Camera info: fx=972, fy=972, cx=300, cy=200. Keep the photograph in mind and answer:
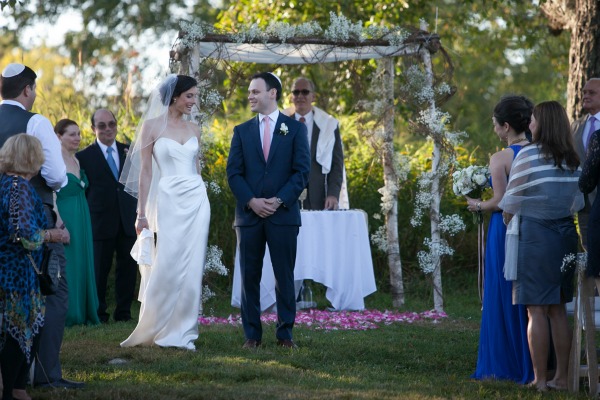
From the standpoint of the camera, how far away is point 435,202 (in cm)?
1130

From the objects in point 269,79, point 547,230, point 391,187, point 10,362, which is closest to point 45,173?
point 10,362

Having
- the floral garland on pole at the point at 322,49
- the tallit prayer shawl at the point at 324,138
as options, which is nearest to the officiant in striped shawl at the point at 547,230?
the floral garland on pole at the point at 322,49

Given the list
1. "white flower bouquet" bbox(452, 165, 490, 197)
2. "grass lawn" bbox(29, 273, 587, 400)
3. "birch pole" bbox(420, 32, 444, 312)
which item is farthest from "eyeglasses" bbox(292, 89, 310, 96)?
"white flower bouquet" bbox(452, 165, 490, 197)

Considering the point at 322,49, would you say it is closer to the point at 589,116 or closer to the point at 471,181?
the point at 589,116

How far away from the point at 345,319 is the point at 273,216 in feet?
8.30

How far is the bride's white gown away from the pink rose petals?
185 centimetres

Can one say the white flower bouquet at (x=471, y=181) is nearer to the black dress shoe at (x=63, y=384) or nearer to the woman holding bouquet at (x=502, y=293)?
the woman holding bouquet at (x=502, y=293)

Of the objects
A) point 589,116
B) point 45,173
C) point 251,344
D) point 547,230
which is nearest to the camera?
point 45,173

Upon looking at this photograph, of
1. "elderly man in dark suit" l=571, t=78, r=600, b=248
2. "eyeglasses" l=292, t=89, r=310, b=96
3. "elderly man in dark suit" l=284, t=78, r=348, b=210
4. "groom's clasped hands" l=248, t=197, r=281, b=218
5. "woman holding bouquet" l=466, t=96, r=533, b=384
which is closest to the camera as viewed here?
"woman holding bouquet" l=466, t=96, r=533, b=384

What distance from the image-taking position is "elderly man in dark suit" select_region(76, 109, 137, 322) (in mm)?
10656

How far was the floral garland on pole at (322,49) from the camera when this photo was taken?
425 inches

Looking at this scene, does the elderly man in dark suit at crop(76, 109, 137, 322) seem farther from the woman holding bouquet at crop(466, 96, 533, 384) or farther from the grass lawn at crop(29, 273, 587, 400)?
the woman holding bouquet at crop(466, 96, 533, 384)

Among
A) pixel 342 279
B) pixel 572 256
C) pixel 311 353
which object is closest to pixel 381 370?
pixel 311 353

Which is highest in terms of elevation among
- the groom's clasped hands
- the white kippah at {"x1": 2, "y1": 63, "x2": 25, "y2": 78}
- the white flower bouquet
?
the white kippah at {"x1": 2, "y1": 63, "x2": 25, "y2": 78}
